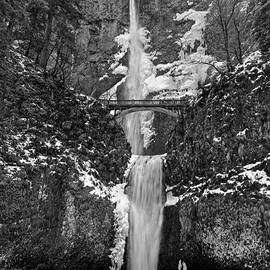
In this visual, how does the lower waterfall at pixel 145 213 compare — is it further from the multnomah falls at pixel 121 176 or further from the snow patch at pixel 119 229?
the snow patch at pixel 119 229

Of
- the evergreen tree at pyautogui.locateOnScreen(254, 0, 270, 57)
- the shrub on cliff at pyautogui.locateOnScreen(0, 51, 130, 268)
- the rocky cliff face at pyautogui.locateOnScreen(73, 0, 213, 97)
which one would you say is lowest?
the shrub on cliff at pyautogui.locateOnScreen(0, 51, 130, 268)

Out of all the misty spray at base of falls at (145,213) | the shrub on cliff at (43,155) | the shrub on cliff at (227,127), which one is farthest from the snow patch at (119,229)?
the shrub on cliff at (227,127)

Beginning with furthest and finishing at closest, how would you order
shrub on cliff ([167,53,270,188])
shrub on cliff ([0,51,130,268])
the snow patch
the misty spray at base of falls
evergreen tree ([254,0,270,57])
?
evergreen tree ([254,0,270,57])
the misty spray at base of falls
the snow patch
shrub on cliff ([167,53,270,188])
shrub on cliff ([0,51,130,268])

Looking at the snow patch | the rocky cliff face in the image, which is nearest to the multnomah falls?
the snow patch

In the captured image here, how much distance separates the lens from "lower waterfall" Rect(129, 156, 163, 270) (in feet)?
52.3

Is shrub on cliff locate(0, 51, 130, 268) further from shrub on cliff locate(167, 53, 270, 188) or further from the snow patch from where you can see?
shrub on cliff locate(167, 53, 270, 188)

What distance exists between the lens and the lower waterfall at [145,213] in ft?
52.3

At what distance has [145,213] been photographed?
17.2 m

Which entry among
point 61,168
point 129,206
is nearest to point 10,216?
point 61,168

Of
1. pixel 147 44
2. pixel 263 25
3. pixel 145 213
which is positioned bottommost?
pixel 145 213

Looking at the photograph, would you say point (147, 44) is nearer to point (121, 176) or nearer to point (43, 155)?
point (121, 176)

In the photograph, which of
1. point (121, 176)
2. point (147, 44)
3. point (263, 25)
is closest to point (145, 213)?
point (121, 176)

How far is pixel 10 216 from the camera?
12031mm

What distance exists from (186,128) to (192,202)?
4.68 metres
